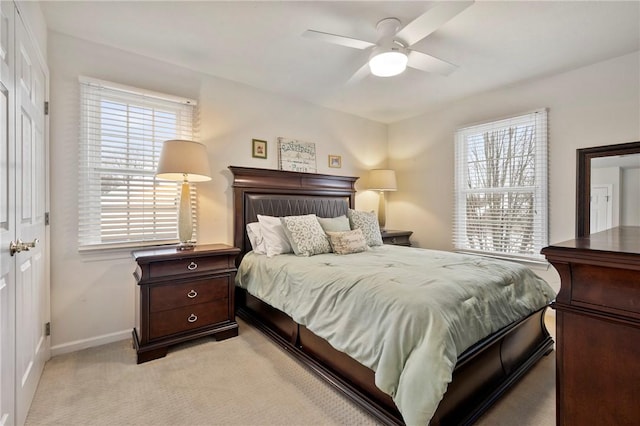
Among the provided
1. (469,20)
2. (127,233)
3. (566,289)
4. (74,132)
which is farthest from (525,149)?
(74,132)

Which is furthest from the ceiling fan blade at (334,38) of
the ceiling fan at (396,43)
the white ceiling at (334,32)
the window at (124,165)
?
the window at (124,165)

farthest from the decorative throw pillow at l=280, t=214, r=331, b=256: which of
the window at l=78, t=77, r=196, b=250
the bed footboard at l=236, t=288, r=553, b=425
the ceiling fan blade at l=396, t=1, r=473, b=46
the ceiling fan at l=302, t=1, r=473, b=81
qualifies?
the ceiling fan blade at l=396, t=1, r=473, b=46

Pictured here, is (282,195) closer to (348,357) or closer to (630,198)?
(348,357)

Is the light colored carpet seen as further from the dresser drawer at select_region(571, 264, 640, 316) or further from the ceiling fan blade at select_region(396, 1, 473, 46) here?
the ceiling fan blade at select_region(396, 1, 473, 46)

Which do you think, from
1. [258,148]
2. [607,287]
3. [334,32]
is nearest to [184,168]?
[258,148]

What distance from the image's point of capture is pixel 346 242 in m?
2.92

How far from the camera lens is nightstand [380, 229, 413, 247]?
159 inches

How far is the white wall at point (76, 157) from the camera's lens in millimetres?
2367

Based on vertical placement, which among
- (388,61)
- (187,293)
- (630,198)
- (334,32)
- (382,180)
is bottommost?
(187,293)

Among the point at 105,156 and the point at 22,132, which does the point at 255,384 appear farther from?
the point at 105,156

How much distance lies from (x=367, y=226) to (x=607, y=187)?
233 cm

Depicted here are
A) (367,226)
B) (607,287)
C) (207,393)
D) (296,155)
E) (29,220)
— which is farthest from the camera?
(296,155)

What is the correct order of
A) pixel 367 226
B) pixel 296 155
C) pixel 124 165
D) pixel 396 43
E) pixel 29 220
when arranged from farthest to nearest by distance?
pixel 296 155
pixel 367 226
pixel 124 165
pixel 396 43
pixel 29 220

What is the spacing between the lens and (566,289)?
3.27 ft
